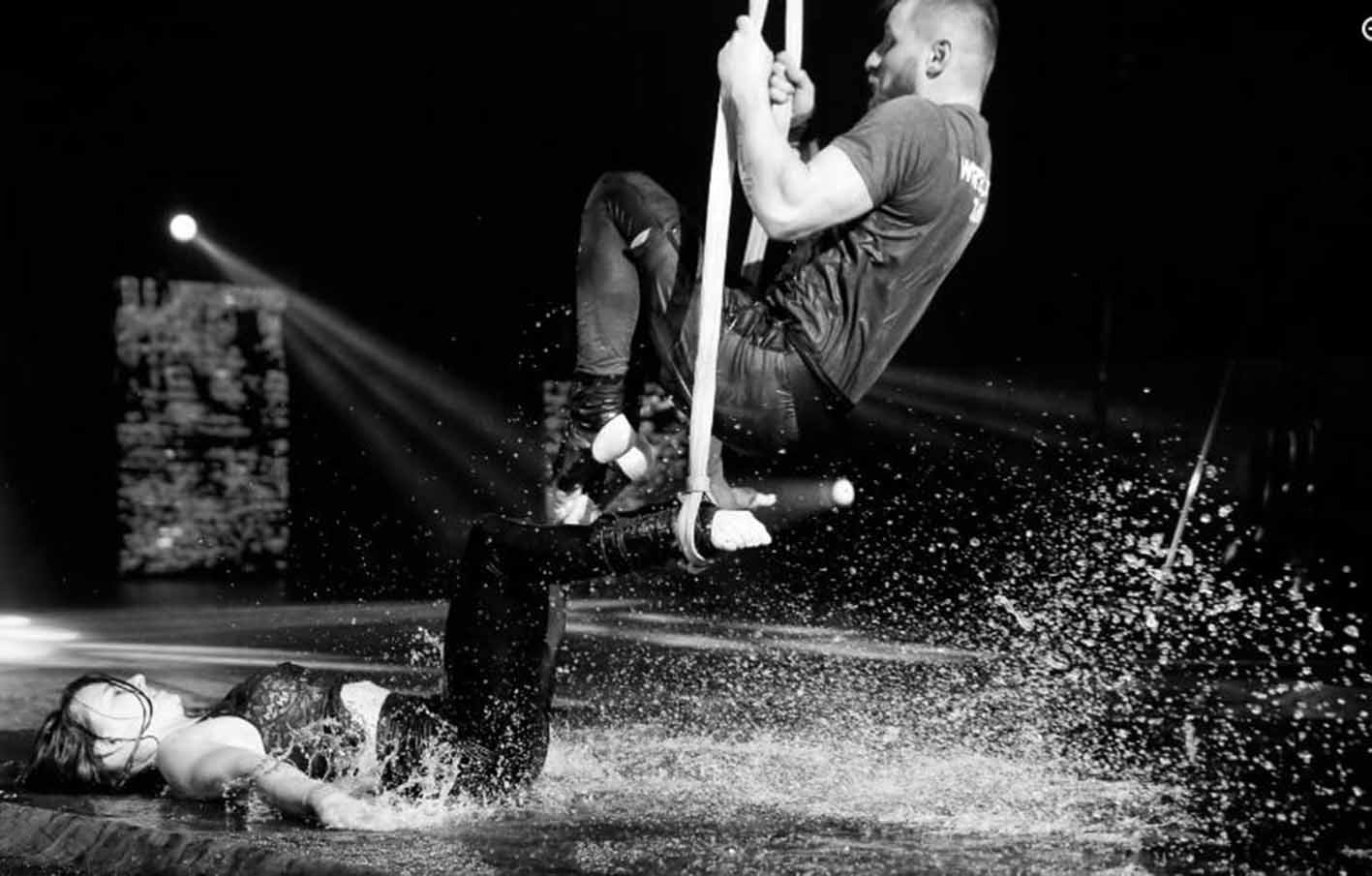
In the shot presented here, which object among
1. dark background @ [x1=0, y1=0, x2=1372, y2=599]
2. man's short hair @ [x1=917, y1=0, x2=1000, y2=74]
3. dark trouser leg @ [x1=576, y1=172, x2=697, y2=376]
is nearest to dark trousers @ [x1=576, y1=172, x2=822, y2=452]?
dark trouser leg @ [x1=576, y1=172, x2=697, y2=376]

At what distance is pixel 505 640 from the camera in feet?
11.0

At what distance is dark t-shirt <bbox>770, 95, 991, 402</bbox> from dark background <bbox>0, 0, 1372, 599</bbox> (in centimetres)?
557

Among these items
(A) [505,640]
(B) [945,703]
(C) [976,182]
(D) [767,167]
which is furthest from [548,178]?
(D) [767,167]

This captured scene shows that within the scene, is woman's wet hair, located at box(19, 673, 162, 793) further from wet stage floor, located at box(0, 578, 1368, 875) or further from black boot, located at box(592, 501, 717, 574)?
black boot, located at box(592, 501, 717, 574)

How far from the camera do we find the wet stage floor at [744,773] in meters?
2.74

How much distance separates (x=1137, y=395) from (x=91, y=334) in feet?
29.2

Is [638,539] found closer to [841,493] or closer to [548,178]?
[841,493]

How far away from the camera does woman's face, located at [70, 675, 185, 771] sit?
3340 mm

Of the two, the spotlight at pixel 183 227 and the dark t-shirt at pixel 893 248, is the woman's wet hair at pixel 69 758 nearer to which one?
the dark t-shirt at pixel 893 248

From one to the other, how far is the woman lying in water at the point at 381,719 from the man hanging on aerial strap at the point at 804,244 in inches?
16.6

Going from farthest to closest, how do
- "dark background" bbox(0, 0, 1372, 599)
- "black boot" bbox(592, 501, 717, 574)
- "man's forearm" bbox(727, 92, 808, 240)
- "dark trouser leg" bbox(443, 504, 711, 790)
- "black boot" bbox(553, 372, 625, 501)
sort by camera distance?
1. "dark background" bbox(0, 0, 1372, 599)
2. "dark trouser leg" bbox(443, 504, 711, 790)
3. "black boot" bbox(553, 372, 625, 501)
4. "black boot" bbox(592, 501, 717, 574)
5. "man's forearm" bbox(727, 92, 808, 240)

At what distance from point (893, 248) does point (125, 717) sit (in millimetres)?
2224

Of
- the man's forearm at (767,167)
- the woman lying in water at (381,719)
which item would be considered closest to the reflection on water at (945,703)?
the woman lying in water at (381,719)

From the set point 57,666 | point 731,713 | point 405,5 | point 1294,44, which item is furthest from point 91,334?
point 1294,44
